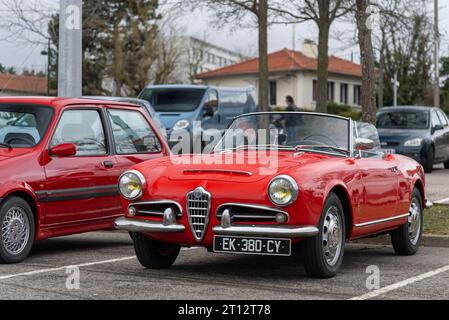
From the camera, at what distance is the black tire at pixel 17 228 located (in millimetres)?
8422

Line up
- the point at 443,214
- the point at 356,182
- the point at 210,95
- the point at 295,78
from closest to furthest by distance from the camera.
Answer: the point at 356,182 < the point at 443,214 < the point at 210,95 < the point at 295,78

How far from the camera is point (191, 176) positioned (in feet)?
25.0


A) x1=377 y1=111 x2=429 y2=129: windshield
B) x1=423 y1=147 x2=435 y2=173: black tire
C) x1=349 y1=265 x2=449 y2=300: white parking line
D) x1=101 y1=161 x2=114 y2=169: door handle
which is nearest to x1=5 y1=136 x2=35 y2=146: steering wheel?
x1=101 y1=161 x2=114 y2=169: door handle

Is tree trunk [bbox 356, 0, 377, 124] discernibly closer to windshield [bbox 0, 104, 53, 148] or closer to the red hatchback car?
the red hatchback car

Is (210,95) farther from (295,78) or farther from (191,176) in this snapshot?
(295,78)

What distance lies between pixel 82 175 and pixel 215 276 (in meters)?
2.28

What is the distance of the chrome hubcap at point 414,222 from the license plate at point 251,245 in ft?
8.82

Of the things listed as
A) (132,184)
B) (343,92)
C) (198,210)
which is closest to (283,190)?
(198,210)

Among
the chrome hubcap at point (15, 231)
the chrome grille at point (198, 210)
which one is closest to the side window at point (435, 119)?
the chrome hubcap at point (15, 231)

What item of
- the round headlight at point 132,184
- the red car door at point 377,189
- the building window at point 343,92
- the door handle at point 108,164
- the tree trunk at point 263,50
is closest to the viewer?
the round headlight at point 132,184

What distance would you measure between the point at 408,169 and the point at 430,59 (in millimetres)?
49700

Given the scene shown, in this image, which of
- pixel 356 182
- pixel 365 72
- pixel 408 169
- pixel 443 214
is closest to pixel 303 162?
pixel 356 182

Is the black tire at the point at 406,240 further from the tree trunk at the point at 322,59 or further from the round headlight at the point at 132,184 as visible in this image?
the tree trunk at the point at 322,59

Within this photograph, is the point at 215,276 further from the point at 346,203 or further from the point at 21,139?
the point at 21,139
